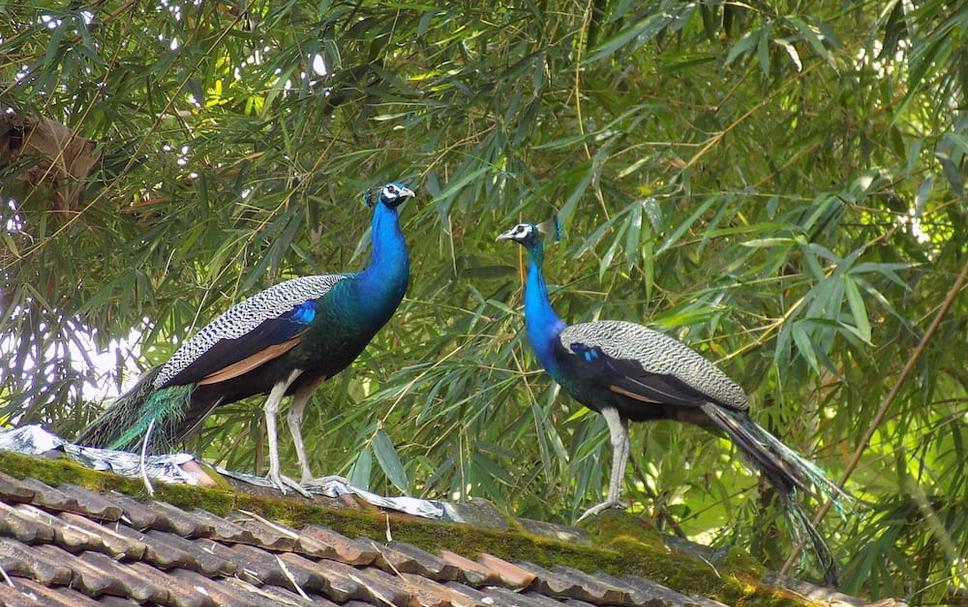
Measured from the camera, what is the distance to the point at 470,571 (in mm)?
3469

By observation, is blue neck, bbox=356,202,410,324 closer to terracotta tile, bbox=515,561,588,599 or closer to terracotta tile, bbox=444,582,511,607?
terracotta tile, bbox=515,561,588,599

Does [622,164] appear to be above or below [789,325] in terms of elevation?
above

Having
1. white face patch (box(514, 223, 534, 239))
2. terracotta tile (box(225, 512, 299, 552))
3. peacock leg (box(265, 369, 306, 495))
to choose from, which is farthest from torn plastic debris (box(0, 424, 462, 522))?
white face patch (box(514, 223, 534, 239))

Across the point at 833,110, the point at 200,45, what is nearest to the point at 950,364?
the point at 833,110

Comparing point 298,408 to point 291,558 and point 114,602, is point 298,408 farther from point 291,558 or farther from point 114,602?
point 114,602

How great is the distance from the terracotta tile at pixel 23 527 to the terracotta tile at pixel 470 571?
37.9 inches

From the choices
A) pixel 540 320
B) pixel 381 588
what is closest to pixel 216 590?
pixel 381 588

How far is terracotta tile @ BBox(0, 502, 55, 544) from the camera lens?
9.11 ft

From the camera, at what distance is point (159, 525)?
10.3 feet

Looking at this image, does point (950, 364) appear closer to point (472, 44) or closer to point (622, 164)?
point (622, 164)

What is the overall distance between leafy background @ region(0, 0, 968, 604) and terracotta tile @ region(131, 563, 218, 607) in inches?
81.7

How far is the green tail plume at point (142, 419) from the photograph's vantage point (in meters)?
4.52

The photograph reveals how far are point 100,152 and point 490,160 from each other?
2138 millimetres

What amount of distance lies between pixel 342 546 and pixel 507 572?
1.31 ft
